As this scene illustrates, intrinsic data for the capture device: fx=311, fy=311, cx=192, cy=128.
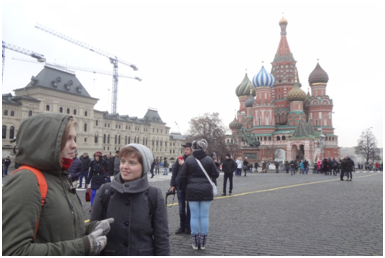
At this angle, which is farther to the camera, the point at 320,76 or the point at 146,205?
the point at 320,76

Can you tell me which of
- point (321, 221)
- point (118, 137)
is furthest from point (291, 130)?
point (321, 221)

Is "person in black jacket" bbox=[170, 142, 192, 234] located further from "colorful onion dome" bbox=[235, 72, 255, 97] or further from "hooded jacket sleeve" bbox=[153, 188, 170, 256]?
"colorful onion dome" bbox=[235, 72, 255, 97]

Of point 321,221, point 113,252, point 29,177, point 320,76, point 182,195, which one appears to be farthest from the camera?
point 320,76

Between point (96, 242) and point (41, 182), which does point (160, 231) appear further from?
point (41, 182)

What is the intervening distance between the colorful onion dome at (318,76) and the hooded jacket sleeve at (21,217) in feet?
236

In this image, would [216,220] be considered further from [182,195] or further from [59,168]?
[59,168]

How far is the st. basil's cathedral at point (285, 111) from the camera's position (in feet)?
194

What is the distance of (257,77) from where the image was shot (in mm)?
67312

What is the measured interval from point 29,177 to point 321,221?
6574 millimetres

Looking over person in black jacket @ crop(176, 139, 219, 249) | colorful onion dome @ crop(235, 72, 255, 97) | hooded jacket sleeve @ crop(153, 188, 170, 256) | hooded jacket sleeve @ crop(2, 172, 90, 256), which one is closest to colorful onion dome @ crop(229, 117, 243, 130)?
colorful onion dome @ crop(235, 72, 255, 97)

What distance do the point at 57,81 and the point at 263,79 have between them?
4129cm

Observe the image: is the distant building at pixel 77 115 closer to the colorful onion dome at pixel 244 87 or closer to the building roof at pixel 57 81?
the building roof at pixel 57 81

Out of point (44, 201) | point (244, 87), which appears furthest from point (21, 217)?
point (244, 87)

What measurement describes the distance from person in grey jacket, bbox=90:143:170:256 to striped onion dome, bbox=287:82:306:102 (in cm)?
6535
